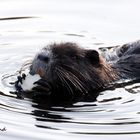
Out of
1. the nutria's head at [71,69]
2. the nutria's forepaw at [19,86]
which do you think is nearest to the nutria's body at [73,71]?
the nutria's head at [71,69]

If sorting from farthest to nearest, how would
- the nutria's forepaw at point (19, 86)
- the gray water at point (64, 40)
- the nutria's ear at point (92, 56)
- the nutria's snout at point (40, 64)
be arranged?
the nutria's ear at point (92, 56), the nutria's forepaw at point (19, 86), the nutria's snout at point (40, 64), the gray water at point (64, 40)

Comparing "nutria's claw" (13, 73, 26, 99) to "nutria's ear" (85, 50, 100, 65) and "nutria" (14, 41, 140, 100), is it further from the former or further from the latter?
"nutria's ear" (85, 50, 100, 65)

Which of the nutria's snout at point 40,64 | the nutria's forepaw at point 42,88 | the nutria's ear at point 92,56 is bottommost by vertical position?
the nutria's forepaw at point 42,88

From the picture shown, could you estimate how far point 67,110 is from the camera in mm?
6281

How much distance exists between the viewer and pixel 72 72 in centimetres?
658

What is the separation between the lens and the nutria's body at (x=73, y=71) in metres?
6.43

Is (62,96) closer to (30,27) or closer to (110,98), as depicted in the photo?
(110,98)

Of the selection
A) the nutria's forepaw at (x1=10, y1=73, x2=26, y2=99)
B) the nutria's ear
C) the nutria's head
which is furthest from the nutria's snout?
the nutria's ear

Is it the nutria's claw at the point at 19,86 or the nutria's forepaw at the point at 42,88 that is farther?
the nutria's claw at the point at 19,86

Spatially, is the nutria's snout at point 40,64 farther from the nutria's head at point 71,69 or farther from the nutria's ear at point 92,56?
the nutria's ear at point 92,56

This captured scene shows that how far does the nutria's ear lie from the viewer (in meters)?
6.83

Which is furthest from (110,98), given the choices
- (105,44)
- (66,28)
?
(66,28)

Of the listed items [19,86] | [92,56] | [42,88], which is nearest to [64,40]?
[92,56]

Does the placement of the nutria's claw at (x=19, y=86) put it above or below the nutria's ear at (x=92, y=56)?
below
